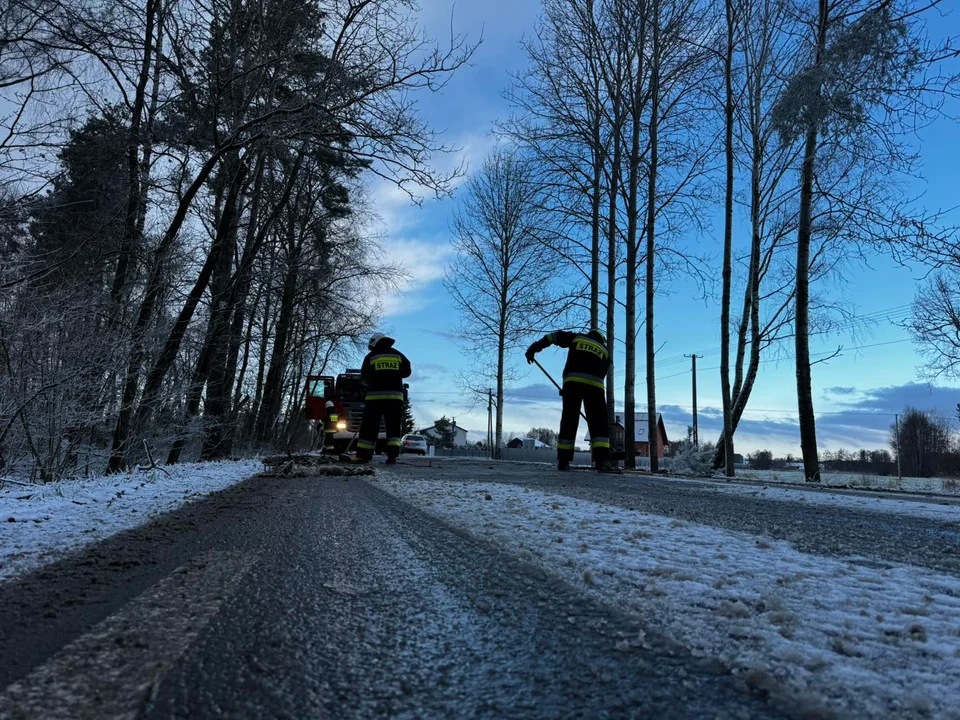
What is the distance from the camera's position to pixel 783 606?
1682 millimetres

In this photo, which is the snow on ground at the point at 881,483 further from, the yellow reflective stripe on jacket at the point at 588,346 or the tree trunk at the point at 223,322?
the tree trunk at the point at 223,322

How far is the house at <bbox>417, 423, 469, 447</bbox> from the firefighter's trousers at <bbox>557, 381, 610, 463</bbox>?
68918mm

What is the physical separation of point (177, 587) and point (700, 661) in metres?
1.61

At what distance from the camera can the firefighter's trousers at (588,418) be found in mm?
9734

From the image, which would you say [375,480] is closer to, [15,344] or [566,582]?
[15,344]

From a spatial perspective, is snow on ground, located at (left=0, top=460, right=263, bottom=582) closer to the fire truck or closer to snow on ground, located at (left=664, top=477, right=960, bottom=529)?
snow on ground, located at (left=664, top=477, right=960, bottom=529)

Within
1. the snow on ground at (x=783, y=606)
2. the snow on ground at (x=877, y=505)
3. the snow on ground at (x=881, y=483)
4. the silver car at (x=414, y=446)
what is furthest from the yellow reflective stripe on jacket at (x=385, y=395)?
the silver car at (x=414, y=446)

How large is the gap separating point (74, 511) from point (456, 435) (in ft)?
321

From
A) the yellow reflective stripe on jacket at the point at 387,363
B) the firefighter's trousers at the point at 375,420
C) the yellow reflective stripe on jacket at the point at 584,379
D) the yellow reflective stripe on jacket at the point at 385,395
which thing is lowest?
the firefighter's trousers at the point at 375,420

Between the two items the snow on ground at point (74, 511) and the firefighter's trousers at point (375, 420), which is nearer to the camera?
the snow on ground at point (74, 511)

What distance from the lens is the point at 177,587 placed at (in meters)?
1.96

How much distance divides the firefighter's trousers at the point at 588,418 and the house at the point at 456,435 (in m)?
68.9

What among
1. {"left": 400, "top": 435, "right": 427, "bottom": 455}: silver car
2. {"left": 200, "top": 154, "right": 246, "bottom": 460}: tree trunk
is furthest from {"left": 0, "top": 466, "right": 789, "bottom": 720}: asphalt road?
{"left": 400, "top": 435, "right": 427, "bottom": 455}: silver car

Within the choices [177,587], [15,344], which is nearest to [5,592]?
[177,587]
